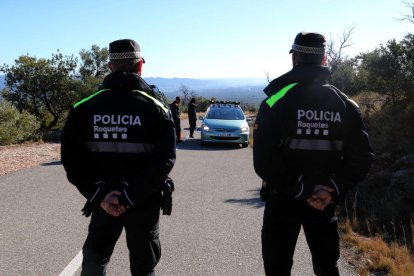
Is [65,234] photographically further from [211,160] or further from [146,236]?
[211,160]

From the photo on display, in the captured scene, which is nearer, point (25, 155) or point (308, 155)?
point (308, 155)

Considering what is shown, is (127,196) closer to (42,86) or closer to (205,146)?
(205,146)

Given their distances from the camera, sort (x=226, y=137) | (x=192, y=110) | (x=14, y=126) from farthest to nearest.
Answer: (x=192, y=110) < (x=14, y=126) < (x=226, y=137)

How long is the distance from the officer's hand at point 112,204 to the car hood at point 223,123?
13556 mm

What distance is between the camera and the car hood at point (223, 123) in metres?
16.3

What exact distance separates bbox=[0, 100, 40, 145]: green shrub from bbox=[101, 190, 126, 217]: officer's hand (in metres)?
14.7

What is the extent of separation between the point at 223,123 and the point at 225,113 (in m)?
1.41

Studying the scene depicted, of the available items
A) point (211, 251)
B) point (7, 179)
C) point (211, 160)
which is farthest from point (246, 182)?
point (7, 179)

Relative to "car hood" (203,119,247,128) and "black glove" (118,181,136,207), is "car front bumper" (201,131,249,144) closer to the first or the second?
"car hood" (203,119,247,128)

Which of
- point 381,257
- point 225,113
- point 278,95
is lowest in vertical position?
point 381,257

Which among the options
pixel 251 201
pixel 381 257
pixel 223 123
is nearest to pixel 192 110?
pixel 223 123

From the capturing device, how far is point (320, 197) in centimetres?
273

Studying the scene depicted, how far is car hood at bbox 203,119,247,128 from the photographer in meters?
16.3

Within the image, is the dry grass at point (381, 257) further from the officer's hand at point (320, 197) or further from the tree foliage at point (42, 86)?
the tree foliage at point (42, 86)
